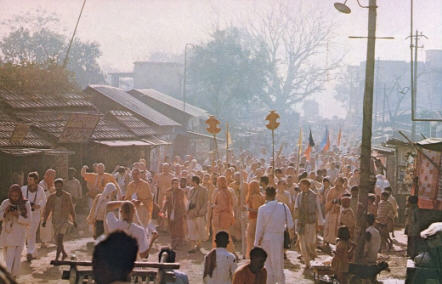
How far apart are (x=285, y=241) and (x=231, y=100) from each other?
160ft

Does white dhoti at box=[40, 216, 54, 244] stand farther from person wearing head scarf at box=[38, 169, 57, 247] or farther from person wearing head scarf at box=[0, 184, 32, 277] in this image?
person wearing head scarf at box=[0, 184, 32, 277]

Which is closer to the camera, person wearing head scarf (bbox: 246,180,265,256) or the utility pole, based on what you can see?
the utility pole

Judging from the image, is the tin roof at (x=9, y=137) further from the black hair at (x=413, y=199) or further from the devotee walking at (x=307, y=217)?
the black hair at (x=413, y=199)

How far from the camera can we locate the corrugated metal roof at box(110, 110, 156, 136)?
29.5 m

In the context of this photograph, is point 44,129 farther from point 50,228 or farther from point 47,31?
point 47,31

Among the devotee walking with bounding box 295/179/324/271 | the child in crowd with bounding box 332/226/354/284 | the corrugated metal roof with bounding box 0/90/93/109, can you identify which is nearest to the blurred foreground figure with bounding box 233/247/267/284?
the child in crowd with bounding box 332/226/354/284

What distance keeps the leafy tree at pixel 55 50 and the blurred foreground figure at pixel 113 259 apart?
54.3m

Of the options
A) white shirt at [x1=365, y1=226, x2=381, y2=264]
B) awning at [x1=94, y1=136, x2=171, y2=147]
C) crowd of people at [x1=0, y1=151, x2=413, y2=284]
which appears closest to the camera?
crowd of people at [x1=0, y1=151, x2=413, y2=284]

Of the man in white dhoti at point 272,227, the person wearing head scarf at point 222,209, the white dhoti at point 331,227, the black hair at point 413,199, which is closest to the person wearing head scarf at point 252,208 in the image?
the person wearing head scarf at point 222,209

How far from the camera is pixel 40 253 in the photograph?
13641mm

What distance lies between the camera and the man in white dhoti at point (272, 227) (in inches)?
388

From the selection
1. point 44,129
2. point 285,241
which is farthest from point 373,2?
point 44,129

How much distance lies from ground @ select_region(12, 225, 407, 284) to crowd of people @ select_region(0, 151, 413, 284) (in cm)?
28

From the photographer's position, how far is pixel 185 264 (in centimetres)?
1299
